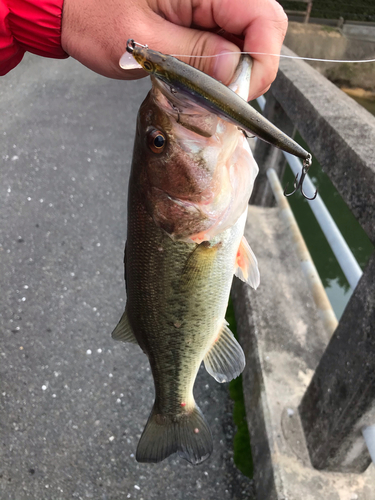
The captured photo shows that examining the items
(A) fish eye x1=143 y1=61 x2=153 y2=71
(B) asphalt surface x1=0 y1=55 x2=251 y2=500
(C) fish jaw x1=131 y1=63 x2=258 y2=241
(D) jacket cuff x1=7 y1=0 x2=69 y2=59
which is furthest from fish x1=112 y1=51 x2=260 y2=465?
(B) asphalt surface x1=0 y1=55 x2=251 y2=500

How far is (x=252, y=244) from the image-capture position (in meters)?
3.41

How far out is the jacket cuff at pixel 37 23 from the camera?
1401mm

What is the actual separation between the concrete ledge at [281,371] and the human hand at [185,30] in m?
1.79

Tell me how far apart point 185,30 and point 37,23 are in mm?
646

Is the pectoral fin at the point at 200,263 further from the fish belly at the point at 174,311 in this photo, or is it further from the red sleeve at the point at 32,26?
the red sleeve at the point at 32,26

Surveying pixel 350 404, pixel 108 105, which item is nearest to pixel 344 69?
pixel 108 105

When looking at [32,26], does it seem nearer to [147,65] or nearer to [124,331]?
[147,65]

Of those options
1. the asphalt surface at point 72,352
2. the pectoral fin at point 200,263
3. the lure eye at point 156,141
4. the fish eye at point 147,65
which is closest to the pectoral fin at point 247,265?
the pectoral fin at point 200,263

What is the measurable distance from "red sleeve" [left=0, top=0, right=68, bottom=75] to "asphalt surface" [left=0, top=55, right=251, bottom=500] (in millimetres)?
2081

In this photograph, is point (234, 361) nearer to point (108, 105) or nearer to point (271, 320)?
point (271, 320)

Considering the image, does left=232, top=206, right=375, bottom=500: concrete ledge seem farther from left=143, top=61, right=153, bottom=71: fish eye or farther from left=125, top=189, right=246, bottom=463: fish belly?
left=143, top=61, right=153, bottom=71: fish eye

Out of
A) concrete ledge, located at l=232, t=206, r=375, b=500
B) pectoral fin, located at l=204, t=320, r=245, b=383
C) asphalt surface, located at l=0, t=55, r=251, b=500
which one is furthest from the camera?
asphalt surface, located at l=0, t=55, r=251, b=500

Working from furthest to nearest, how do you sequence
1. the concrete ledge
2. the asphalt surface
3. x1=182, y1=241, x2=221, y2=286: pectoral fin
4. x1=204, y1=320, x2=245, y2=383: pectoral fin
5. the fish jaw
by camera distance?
the asphalt surface → the concrete ledge → x1=204, y1=320, x2=245, y2=383: pectoral fin → x1=182, y1=241, x2=221, y2=286: pectoral fin → the fish jaw

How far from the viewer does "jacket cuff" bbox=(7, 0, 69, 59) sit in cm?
140
